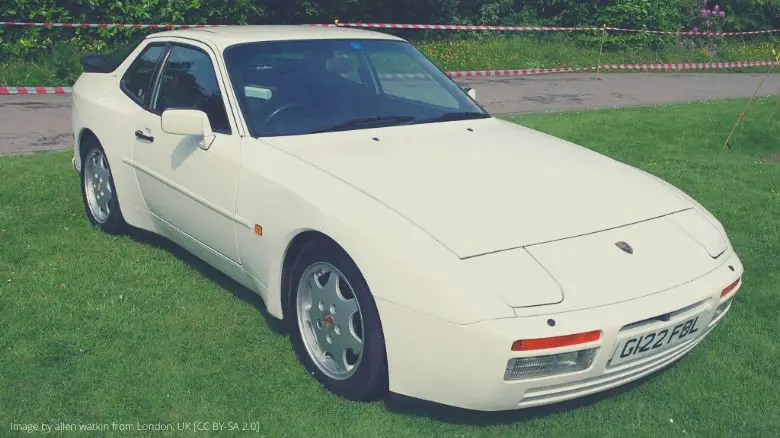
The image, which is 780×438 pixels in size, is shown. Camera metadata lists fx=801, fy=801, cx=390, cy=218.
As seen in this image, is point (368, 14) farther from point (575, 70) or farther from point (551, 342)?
point (551, 342)

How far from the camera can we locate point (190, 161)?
4.34 m

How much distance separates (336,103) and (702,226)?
198 cm

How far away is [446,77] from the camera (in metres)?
5.20

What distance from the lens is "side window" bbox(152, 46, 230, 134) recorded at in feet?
14.2

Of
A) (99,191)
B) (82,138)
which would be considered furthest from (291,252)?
(82,138)

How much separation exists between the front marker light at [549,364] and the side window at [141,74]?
314 centimetres

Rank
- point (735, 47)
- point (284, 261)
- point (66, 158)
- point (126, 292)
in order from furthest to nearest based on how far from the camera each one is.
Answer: point (735, 47) < point (66, 158) < point (126, 292) < point (284, 261)

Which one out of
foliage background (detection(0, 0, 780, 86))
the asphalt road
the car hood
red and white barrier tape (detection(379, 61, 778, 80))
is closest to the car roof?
the car hood

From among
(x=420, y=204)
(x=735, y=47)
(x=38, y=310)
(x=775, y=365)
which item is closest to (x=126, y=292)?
(x=38, y=310)

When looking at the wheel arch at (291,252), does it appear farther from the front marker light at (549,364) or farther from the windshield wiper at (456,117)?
the windshield wiper at (456,117)

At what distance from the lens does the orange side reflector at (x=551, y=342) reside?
288cm

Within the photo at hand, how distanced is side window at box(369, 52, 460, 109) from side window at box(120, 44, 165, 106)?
1.40m

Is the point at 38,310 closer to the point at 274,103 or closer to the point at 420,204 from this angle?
the point at 274,103

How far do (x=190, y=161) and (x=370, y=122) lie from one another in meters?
1.00
